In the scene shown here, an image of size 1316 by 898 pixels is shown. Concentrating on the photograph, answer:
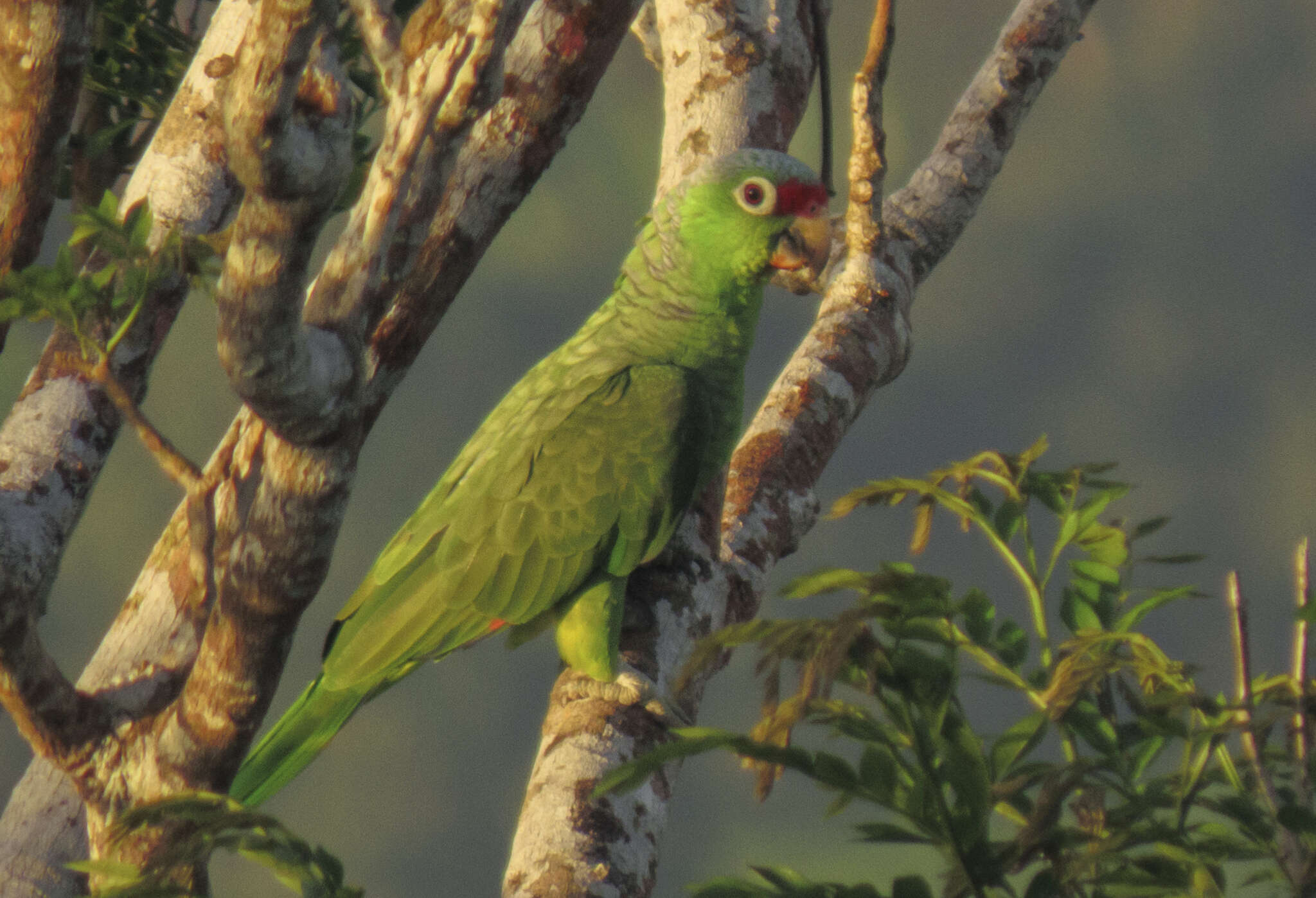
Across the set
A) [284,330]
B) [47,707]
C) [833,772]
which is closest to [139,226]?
[284,330]

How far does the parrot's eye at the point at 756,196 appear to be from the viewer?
194cm

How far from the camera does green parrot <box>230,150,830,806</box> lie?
5.90 feet

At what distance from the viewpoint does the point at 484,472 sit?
6.23ft

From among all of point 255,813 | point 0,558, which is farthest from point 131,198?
point 255,813

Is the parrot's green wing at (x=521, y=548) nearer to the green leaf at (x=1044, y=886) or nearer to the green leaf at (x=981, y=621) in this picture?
the green leaf at (x=981, y=621)

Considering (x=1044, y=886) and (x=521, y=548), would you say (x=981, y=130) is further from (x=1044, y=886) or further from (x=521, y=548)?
(x=1044, y=886)

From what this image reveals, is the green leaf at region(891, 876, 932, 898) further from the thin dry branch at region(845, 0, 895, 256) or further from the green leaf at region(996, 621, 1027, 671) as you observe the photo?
the thin dry branch at region(845, 0, 895, 256)

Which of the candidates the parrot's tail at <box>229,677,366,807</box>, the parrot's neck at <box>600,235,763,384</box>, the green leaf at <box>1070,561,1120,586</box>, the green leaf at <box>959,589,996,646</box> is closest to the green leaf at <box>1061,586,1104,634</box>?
the green leaf at <box>1070,561,1120,586</box>

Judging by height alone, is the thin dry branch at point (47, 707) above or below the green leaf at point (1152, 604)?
below

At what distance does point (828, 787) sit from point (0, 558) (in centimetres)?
129

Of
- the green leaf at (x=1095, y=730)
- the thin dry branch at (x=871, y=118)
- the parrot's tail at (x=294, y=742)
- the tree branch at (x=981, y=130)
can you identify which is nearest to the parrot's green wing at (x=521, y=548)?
the parrot's tail at (x=294, y=742)

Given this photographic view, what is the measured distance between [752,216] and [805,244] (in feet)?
0.35

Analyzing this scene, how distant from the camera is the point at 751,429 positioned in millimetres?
2129

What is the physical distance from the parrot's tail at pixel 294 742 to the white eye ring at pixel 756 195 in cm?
101
